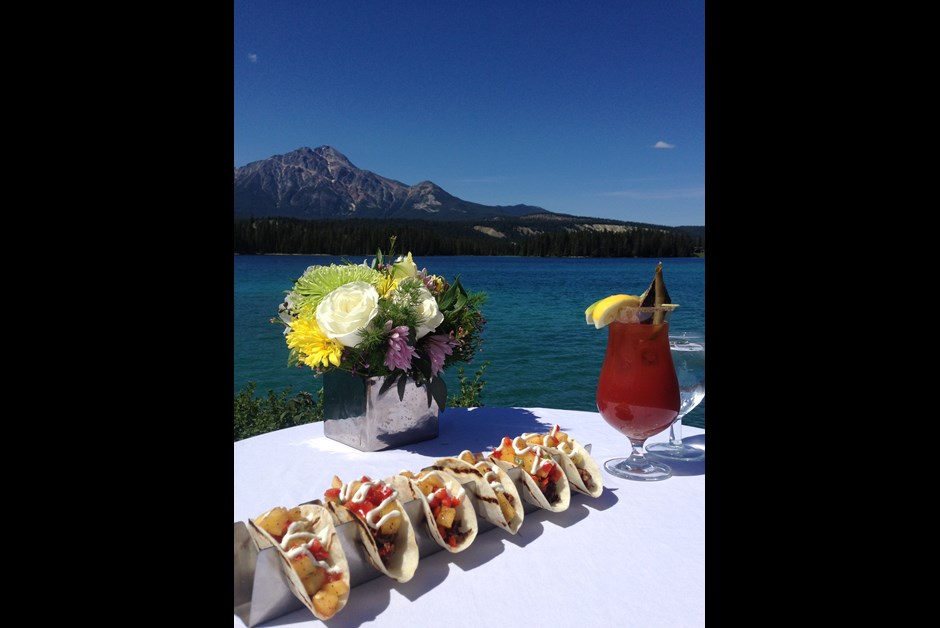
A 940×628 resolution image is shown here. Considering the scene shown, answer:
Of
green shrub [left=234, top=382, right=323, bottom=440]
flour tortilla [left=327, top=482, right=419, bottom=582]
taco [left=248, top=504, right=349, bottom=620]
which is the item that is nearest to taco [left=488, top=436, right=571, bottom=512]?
flour tortilla [left=327, top=482, right=419, bottom=582]

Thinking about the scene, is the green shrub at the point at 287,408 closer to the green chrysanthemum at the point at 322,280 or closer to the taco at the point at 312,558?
the green chrysanthemum at the point at 322,280

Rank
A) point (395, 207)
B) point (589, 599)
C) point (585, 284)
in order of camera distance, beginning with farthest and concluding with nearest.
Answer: point (395, 207) < point (585, 284) < point (589, 599)

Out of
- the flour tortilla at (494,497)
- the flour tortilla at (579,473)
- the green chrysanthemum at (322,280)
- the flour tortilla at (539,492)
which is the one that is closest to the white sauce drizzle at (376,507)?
the flour tortilla at (494,497)

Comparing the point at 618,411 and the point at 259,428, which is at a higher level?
the point at 618,411

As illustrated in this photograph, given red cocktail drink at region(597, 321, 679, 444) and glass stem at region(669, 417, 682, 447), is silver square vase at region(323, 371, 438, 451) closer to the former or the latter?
red cocktail drink at region(597, 321, 679, 444)
